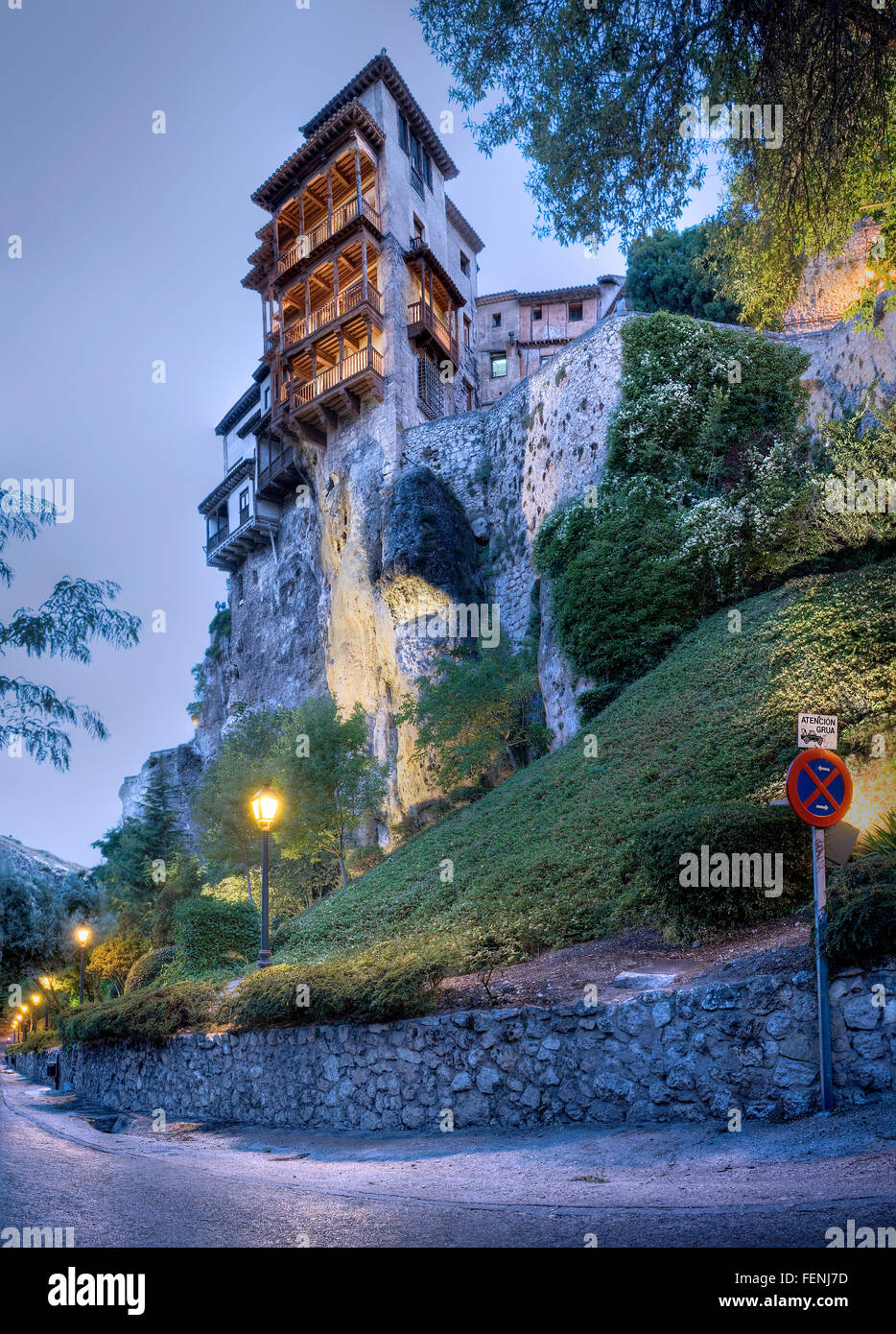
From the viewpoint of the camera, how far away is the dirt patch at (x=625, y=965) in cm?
764

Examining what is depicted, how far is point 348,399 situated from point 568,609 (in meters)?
18.4

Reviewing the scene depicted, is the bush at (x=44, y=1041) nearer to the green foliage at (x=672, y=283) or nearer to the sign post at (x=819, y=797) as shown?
the sign post at (x=819, y=797)

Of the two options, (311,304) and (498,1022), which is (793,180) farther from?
(311,304)

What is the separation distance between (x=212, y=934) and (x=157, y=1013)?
5688 millimetres

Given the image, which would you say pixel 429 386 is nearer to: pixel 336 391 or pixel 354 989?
pixel 336 391

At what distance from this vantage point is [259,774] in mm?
29047

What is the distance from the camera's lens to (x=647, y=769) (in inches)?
567

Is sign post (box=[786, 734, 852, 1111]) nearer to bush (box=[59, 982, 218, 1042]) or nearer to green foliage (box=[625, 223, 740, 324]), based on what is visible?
bush (box=[59, 982, 218, 1042])

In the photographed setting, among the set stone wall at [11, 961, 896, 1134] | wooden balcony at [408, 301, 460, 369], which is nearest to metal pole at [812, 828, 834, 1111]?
stone wall at [11, 961, 896, 1134]

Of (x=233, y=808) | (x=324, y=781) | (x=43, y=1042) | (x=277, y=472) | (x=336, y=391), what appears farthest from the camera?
(x=277, y=472)

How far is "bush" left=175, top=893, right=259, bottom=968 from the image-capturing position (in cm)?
2056

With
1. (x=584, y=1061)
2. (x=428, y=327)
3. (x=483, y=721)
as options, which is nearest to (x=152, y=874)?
(x=483, y=721)

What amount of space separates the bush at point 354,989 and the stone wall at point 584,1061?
197 mm
